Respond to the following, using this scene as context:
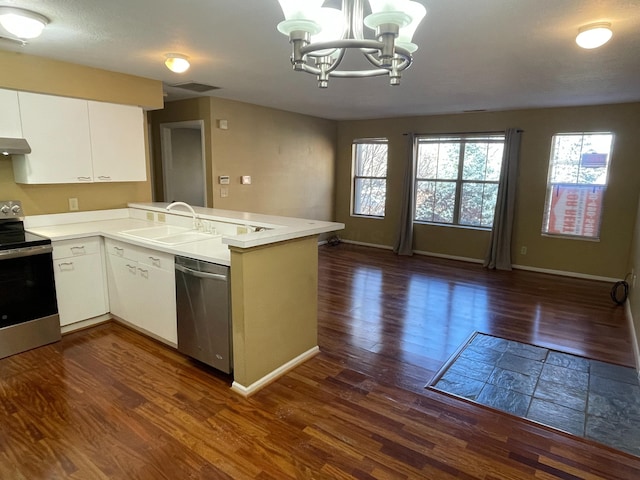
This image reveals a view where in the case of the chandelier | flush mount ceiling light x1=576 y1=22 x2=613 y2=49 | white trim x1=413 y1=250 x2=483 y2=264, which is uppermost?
flush mount ceiling light x1=576 y1=22 x2=613 y2=49

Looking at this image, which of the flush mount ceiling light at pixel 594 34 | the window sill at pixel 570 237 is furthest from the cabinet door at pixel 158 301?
the window sill at pixel 570 237

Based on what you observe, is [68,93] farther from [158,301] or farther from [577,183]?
[577,183]

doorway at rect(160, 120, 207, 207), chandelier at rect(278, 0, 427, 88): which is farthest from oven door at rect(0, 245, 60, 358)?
chandelier at rect(278, 0, 427, 88)

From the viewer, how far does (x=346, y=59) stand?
320 cm

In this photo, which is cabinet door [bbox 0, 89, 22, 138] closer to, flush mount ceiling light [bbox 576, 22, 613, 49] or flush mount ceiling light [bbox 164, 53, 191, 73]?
flush mount ceiling light [bbox 164, 53, 191, 73]

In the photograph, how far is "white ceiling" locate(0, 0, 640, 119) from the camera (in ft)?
7.24

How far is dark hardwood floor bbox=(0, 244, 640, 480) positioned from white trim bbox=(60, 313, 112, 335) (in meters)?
0.10

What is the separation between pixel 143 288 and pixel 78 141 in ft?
5.00

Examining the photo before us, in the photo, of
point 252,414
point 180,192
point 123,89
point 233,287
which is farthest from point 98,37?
point 180,192

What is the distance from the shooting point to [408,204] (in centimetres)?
676

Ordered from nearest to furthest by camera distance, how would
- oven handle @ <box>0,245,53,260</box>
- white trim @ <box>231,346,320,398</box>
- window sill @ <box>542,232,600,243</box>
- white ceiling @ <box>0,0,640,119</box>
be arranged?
white ceiling @ <box>0,0,640,119</box> < white trim @ <box>231,346,320,398</box> < oven handle @ <box>0,245,53,260</box> < window sill @ <box>542,232,600,243</box>

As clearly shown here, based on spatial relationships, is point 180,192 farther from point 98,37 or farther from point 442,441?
point 442,441

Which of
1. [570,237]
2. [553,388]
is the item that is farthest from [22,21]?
[570,237]

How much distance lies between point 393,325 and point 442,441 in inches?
63.6
